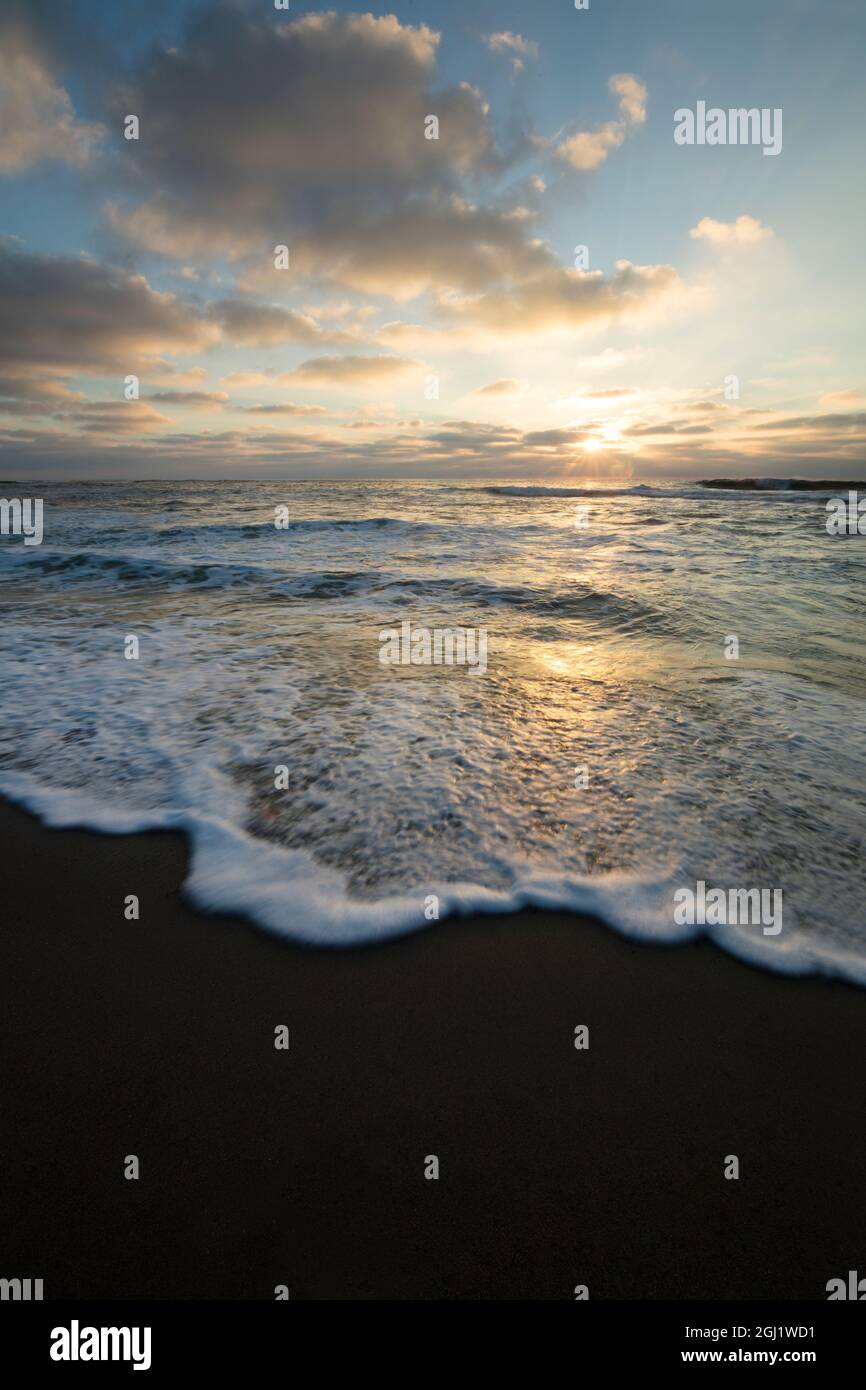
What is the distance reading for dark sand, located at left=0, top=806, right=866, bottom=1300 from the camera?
1.63 meters

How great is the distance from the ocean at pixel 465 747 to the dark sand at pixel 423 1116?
0.32 metres

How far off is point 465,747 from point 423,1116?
2650 mm

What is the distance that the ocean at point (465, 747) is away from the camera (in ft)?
9.72

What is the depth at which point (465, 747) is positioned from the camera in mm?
4371

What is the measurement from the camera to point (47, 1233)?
166 cm

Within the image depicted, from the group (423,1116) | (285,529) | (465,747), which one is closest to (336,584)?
(465,747)

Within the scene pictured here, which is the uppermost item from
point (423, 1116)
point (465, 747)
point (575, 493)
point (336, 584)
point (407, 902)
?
point (575, 493)

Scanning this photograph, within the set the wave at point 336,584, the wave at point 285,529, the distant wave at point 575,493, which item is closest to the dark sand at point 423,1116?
the wave at point 336,584

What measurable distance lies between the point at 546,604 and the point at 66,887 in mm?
7943

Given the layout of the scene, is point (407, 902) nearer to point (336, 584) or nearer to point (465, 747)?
point (465, 747)

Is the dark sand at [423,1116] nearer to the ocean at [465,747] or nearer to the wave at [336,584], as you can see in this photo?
the ocean at [465,747]

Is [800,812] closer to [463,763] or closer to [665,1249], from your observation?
[463,763]
